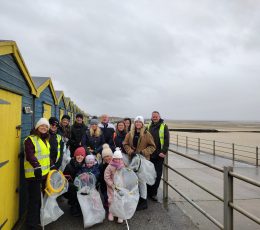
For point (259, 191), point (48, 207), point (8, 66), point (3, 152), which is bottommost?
point (259, 191)

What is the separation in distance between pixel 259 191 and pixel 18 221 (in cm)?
623

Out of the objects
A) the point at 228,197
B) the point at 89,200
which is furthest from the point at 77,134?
the point at 228,197

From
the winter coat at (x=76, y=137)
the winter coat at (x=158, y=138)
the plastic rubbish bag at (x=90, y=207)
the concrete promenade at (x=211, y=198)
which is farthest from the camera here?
the winter coat at (x=76, y=137)

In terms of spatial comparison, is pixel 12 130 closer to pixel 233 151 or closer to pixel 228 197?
pixel 228 197

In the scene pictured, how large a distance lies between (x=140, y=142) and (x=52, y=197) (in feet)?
6.49

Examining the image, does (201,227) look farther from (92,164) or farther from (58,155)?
(58,155)

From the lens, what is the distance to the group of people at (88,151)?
3.82 meters

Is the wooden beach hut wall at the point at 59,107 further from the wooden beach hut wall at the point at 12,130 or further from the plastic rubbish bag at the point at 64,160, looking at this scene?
the wooden beach hut wall at the point at 12,130

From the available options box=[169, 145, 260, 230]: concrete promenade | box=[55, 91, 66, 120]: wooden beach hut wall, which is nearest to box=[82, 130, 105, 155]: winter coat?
box=[169, 145, 260, 230]: concrete promenade

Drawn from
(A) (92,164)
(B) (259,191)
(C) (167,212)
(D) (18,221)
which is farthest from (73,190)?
(B) (259,191)

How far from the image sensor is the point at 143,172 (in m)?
4.77

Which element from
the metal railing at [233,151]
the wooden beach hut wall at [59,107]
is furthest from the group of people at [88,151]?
the metal railing at [233,151]

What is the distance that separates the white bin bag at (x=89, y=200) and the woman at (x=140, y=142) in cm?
103

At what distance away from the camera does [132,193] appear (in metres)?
4.17
